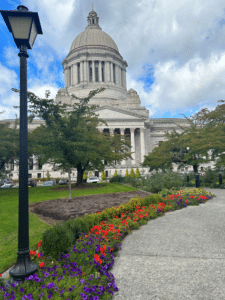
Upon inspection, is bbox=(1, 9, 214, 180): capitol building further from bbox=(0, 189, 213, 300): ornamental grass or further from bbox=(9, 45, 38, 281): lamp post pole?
bbox=(9, 45, 38, 281): lamp post pole

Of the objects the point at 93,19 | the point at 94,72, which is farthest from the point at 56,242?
the point at 93,19

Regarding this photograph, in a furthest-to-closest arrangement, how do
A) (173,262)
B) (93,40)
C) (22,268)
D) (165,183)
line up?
(93,40)
(165,183)
(173,262)
(22,268)

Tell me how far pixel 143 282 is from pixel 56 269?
1772 mm

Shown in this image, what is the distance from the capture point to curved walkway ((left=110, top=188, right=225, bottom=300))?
4012 millimetres

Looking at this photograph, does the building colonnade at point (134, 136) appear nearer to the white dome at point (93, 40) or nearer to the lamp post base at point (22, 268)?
the white dome at point (93, 40)

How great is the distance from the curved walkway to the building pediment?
53.7m

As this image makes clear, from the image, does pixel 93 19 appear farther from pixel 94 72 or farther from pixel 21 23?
pixel 21 23

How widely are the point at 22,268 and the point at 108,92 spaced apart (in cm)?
7292

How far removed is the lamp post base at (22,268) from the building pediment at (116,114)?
5728 cm

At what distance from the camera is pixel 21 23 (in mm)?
4199

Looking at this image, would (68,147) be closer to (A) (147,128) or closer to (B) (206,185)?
(B) (206,185)

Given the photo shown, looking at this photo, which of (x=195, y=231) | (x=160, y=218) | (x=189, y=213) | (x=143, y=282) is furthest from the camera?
(x=189, y=213)

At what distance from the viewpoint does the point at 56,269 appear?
4586mm

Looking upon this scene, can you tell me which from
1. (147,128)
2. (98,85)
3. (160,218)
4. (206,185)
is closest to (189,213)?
(160,218)
